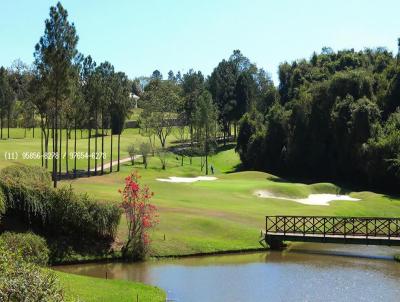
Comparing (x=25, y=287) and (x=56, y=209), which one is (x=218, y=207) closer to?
(x=56, y=209)

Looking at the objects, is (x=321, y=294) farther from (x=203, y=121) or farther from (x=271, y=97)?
(x=271, y=97)

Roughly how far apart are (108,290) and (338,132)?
68.1 metres

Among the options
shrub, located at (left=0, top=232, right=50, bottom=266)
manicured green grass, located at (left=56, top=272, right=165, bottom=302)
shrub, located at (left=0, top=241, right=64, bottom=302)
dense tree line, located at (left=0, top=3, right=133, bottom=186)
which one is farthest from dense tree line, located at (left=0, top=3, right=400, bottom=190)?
shrub, located at (left=0, top=241, right=64, bottom=302)

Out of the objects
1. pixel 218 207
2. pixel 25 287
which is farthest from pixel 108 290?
pixel 218 207

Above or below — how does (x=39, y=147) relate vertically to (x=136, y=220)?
above

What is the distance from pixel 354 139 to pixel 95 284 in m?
64.8

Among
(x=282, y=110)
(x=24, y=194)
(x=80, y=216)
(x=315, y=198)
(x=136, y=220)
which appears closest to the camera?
(x=24, y=194)

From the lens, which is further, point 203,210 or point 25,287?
point 203,210

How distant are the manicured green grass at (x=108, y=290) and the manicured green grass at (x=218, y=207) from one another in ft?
31.6

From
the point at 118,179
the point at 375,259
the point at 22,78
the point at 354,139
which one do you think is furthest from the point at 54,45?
the point at 22,78

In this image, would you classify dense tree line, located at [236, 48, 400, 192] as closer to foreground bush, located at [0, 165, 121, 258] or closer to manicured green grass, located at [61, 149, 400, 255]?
manicured green grass, located at [61, 149, 400, 255]

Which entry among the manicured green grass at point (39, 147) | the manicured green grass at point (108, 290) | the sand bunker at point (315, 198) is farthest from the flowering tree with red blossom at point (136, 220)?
the sand bunker at point (315, 198)

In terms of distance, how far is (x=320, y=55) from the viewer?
427 ft

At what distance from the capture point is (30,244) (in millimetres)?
35594
